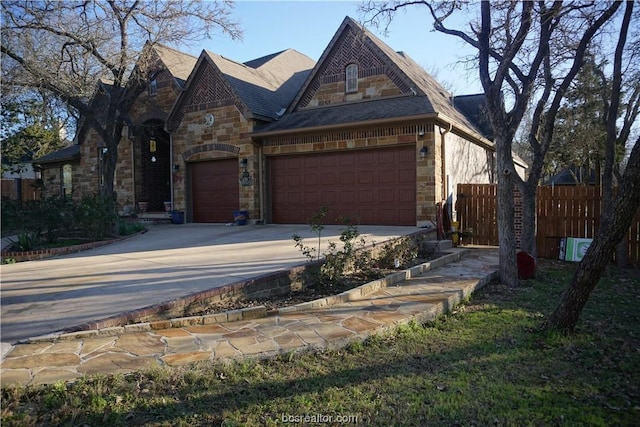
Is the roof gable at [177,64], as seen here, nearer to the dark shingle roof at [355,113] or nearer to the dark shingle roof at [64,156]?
the dark shingle roof at [355,113]

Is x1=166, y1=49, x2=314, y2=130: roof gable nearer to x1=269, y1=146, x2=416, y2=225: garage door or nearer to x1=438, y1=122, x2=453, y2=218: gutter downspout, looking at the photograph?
x1=269, y1=146, x2=416, y2=225: garage door

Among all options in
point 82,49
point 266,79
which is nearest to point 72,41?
point 82,49

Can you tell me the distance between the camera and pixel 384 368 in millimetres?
3621

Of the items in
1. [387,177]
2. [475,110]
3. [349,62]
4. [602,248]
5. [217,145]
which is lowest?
[602,248]

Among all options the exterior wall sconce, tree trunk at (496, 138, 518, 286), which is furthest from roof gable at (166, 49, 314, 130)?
tree trunk at (496, 138, 518, 286)

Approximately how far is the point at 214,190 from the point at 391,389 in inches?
542

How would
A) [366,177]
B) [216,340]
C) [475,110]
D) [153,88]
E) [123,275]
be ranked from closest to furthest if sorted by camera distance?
[216,340]
[123,275]
[366,177]
[153,88]
[475,110]

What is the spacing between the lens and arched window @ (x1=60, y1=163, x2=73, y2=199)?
20422 mm

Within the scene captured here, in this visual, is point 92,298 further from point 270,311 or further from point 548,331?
point 548,331

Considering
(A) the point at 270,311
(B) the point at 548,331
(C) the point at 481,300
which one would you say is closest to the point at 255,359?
(A) the point at 270,311

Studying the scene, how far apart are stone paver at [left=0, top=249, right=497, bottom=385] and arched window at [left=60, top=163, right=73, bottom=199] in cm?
1935

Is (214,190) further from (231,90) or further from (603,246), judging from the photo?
(603,246)

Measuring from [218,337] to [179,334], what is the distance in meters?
0.41

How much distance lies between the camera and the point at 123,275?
6.38 metres
